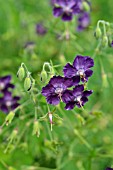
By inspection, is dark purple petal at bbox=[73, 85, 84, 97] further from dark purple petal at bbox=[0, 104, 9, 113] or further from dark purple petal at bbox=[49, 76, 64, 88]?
dark purple petal at bbox=[0, 104, 9, 113]

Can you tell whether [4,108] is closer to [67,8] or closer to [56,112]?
[56,112]

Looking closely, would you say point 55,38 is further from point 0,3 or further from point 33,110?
point 33,110

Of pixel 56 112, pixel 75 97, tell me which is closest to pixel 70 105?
pixel 75 97

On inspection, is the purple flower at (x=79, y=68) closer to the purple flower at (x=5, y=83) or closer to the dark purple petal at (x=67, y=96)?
the dark purple petal at (x=67, y=96)

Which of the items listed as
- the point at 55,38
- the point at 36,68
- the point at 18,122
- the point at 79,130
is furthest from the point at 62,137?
the point at 55,38

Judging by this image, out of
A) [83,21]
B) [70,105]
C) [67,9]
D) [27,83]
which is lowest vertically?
[70,105]

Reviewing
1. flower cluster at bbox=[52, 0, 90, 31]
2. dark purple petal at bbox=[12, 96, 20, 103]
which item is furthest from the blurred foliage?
flower cluster at bbox=[52, 0, 90, 31]

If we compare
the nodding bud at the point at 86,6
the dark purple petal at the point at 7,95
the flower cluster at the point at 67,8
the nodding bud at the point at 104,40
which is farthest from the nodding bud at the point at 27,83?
the nodding bud at the point at 86,6
